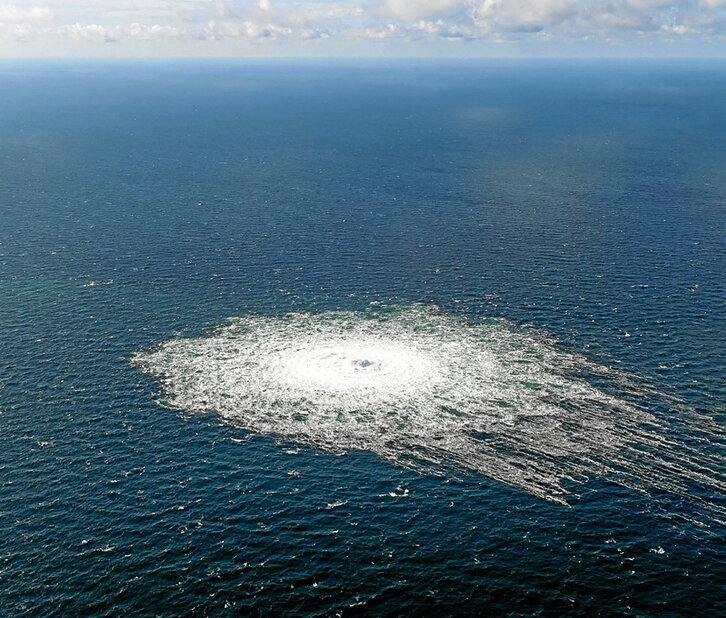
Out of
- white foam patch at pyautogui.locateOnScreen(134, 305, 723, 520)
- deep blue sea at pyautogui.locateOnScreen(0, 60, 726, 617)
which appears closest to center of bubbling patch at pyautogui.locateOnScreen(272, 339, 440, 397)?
white foam patch at pyautogui.locateOnScreen(134, 305, 723, 520)

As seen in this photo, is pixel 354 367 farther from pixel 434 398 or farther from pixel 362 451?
pixel 362 451

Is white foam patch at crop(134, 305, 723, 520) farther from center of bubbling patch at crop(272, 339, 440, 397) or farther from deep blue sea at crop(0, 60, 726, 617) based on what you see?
deep blue sea at crop(0, 60, 726, 617)

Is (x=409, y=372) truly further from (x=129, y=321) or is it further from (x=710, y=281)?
(x=710, y=281)

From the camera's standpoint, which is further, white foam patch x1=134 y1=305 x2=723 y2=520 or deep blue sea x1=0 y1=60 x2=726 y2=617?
white foam patch x1=134 y1=305 x2=723 y2=520

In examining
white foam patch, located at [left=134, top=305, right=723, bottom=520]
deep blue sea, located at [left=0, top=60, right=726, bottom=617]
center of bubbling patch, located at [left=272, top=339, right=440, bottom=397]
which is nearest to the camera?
deep blue sea, located at [left=0, top=60, right=726, bottom=617]

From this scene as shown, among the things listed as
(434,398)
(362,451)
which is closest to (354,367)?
(434,398)

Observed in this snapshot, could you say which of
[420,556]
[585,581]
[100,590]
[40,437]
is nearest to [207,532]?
[100,590]

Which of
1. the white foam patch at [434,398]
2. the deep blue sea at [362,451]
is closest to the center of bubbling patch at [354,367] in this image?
the white foam patch at [434,398]

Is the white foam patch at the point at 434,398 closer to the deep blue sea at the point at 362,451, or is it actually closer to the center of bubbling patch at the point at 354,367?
the center of bubbling patch at the point at 354,367

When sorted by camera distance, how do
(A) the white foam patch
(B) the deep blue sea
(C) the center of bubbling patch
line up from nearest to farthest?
(B) the deep blue sea
(A) the white foam patch
(C) the center of bubbling patch
